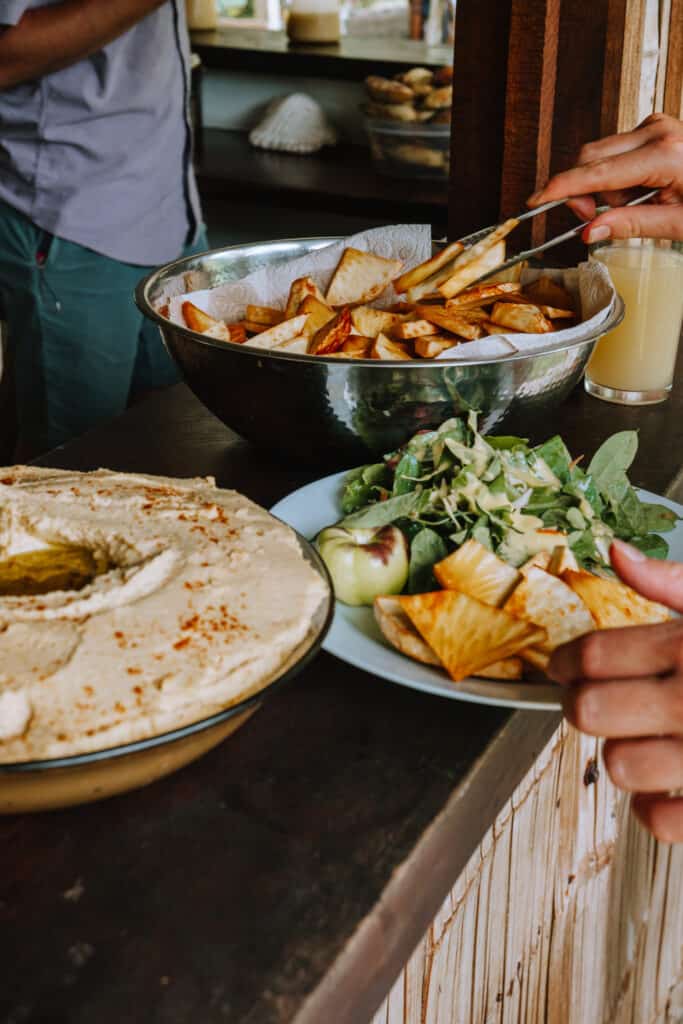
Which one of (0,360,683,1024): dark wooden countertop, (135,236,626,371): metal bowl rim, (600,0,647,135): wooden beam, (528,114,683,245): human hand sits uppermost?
(600,0,647,135): wooden beam

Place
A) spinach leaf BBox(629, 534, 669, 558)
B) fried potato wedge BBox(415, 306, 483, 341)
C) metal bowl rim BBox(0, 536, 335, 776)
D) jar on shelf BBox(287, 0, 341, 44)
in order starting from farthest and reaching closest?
1. jar on shelf BBox(287, 0, 341, 44)
2. fried potato wedge BBox(415, 306, 483, 341)
3. spinach leaf BBox(629, 534, 669, 558)
4. metal bowl rim BBox(0, 536, 335, 776)

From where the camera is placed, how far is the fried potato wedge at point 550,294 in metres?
1.37

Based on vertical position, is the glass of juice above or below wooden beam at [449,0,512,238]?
below

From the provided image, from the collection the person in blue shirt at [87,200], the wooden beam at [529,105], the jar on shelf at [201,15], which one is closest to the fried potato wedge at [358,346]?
the wooden beam at [529,105]

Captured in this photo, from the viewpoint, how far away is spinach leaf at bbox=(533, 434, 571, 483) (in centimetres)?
101

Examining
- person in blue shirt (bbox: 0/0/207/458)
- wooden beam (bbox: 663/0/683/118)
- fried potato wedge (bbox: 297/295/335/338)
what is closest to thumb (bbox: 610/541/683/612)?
fried potato wedge (bbox: 297/295/335/338)

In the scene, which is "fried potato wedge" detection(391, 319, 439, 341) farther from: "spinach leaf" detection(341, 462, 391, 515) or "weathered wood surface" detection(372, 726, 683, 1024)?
"weathered wood surface" detection(372, 726, 683, 1024)

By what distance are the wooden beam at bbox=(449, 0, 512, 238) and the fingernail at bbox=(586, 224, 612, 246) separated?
510 millimetres

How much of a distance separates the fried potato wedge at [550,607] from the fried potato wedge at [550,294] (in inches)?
26.3

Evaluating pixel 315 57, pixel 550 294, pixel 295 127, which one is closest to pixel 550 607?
pixel 550 294

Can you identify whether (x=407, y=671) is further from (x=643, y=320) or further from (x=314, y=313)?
(x=643, y=320)

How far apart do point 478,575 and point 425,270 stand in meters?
0.61

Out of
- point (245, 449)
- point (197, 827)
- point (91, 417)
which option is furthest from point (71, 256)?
point (197, 827)

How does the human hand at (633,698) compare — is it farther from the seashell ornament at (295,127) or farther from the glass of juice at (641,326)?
the seashell ornament at (295,127)
